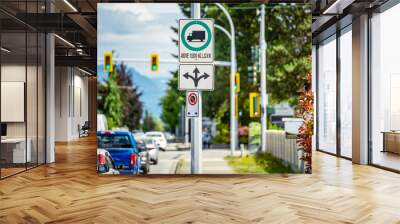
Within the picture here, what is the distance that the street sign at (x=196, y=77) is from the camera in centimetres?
688

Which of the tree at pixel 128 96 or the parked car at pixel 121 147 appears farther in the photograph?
the parked car at pixel 121 147

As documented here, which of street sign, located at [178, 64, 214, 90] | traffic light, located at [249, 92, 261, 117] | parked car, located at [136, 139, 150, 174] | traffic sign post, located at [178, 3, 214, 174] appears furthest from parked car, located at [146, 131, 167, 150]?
traffic light, located at [249, 92, 261, 117]

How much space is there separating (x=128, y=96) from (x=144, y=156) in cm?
91

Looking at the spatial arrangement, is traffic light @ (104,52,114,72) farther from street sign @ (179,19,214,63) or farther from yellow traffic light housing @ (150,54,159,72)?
street sign @ (179,19,214,63)

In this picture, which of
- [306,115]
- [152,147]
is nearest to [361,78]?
[306,115]

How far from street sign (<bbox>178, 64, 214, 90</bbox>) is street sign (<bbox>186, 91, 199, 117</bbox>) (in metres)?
0.09

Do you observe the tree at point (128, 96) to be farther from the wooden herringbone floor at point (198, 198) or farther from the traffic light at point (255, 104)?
the traffic light at point (255, 104)

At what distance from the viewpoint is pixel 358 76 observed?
8977 mm

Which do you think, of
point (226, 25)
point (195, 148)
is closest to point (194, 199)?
point (195, 148)

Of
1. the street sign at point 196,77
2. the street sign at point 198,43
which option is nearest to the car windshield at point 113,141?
the street sign at point 196,77

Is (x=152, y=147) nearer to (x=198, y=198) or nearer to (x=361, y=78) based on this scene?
(x=198, y=198)

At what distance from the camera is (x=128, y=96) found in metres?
6.85

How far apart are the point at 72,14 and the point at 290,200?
208 inches

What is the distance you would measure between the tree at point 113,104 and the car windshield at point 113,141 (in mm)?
174
